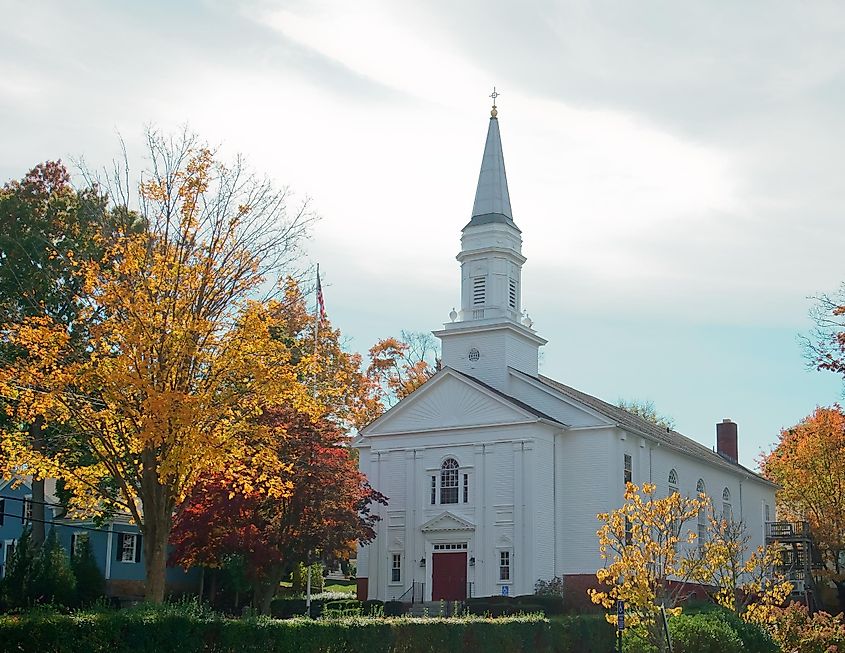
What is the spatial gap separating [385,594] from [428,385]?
8536mm

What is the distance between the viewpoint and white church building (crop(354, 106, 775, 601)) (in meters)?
41.9

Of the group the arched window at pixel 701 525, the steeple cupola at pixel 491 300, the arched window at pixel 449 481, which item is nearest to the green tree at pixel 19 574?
the arched window at pixel 449 481

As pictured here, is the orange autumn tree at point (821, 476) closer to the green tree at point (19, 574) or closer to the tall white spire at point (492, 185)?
the tall white spire at point (492, 185)

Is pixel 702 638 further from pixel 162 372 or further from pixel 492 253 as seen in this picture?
pixel 492 253

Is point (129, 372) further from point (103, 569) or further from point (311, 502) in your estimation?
point (103, 569)

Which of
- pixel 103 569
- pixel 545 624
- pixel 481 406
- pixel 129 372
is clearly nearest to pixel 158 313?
pixel 129 372

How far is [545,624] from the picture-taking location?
2681 centimetres

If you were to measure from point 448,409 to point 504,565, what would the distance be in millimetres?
6645

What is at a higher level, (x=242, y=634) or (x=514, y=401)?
(x=514, y=401)

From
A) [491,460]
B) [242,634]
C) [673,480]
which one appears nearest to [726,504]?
[673,480]

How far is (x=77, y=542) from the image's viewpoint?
4403 centimetres

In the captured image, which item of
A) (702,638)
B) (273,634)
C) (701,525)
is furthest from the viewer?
(701,525)

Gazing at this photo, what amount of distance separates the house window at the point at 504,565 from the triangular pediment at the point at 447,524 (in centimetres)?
159

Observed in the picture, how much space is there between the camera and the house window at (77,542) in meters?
42.7
